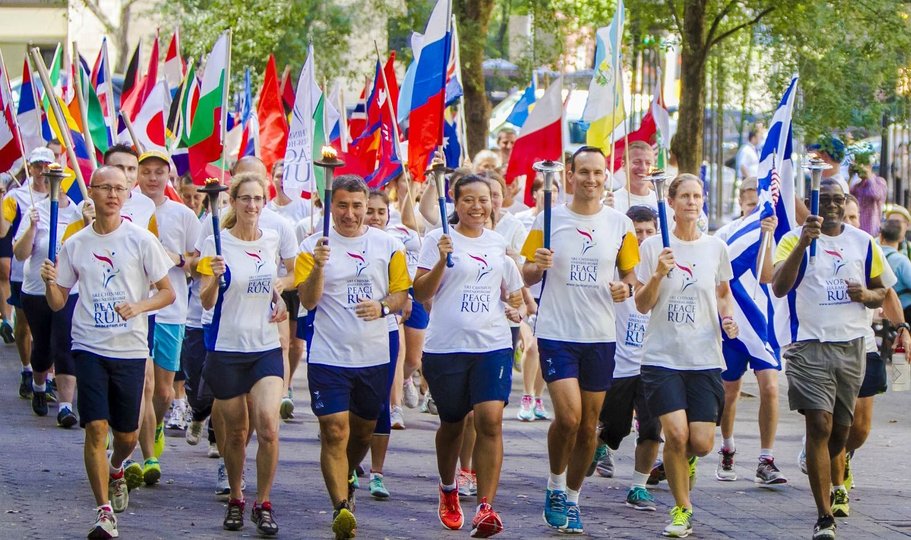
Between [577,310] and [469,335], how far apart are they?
2.06ft

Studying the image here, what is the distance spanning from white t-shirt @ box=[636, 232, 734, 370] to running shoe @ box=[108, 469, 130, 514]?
3.06m

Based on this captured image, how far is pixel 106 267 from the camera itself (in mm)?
8766

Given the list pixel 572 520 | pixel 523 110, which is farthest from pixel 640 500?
pixel 523 110

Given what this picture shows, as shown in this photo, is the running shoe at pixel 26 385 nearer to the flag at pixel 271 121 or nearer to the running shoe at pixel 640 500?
the flag at pixel 271 121

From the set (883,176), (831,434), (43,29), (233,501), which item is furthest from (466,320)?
(43,29)

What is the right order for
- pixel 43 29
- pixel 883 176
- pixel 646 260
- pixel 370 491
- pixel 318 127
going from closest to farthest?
pixel 646 260 < pixel 370 491 < pixel 318 127 < pixel 883 176 < pixel 43 29

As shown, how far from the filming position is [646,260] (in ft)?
30.8

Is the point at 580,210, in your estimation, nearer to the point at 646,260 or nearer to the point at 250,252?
the point at 646,260

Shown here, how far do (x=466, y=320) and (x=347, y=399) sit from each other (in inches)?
31.0

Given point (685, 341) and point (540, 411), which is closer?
point (685, 341)

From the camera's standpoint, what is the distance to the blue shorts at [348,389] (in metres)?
8.65

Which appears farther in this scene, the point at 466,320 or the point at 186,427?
the point at 186,427

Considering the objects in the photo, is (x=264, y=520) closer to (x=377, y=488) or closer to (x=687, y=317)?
(x=377, y=488)

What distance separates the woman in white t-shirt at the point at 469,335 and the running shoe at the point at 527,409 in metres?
5.05
